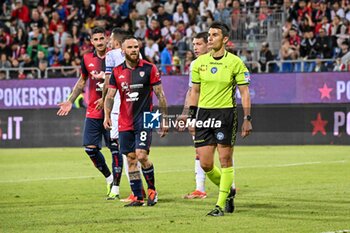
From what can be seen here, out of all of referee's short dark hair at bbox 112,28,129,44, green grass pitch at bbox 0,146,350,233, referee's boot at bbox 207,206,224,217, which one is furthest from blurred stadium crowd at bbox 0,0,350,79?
referee's boot at bbox 207,206,224,217

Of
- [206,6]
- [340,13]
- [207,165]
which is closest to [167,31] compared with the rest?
[206,6]

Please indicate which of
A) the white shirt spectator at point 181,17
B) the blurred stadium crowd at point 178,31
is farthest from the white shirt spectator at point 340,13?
the white shirt spectator at point 181,17

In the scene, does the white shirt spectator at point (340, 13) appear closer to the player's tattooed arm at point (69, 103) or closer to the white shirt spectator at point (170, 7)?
the white shirt spectator at point (170, 7)

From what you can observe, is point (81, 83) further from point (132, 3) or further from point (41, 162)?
point (132, 3)

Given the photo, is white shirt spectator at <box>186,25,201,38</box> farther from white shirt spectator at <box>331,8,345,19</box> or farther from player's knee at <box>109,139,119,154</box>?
player's knee at <box>109,139,119,154</box>

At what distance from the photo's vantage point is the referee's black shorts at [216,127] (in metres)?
12.6

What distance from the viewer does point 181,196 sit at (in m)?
15.5

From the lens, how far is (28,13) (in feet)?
124

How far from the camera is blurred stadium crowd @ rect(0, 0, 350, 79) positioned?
29859 millimetres

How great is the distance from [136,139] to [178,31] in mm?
19520

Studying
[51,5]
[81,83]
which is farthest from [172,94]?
[81,83]

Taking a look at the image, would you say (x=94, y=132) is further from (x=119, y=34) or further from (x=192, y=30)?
(x=192, y=30)

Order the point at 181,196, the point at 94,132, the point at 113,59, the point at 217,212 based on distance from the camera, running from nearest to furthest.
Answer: the point at 217,212
the point at 113,59
the point at 181,196
the point at 94,132

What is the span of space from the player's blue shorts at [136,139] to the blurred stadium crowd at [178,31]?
45.7 ft
